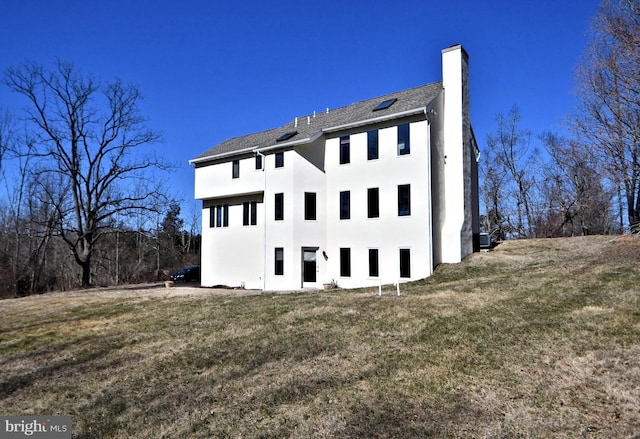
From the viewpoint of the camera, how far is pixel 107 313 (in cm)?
1484

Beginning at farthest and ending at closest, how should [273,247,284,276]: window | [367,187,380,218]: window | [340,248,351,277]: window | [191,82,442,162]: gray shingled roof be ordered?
[273,247,284,276]: window < [340,248,351,277]: window < [191,82,442,162]: gray shingled roof < [367,187,380,218]: window

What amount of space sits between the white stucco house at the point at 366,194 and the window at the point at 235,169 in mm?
537

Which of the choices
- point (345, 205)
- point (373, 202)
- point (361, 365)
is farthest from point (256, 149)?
point (361, 365)

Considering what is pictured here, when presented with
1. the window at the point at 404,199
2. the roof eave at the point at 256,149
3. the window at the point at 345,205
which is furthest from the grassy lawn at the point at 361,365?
the roof eave at the point at 256,149

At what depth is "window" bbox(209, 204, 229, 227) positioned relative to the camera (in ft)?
80.5

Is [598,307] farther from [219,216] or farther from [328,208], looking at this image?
[219,216]

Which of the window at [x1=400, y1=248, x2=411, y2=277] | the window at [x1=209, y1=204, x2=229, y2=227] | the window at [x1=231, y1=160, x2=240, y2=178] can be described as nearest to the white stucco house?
the window at [x1=400, y1=248, x2=411, y2=277]

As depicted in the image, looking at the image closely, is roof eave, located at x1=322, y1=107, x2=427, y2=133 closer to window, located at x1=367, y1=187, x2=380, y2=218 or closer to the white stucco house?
the white stucco house

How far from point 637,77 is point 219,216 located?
70.7 ft

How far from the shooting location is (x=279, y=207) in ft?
68.5

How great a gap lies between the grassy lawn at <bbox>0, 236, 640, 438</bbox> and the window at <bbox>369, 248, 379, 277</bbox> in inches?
190

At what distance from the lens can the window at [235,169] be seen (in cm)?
2383

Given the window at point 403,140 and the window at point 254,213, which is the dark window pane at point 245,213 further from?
the window at point 403,140

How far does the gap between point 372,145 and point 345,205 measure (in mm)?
3177
